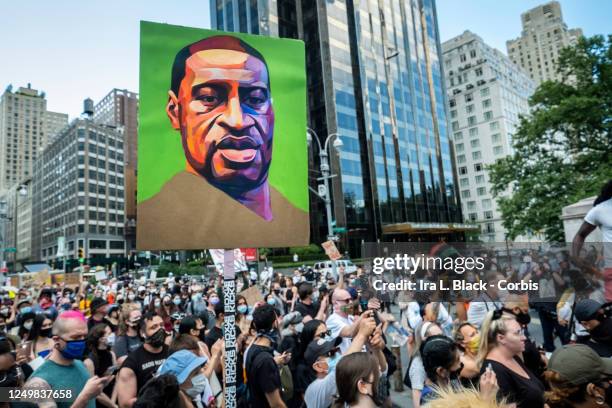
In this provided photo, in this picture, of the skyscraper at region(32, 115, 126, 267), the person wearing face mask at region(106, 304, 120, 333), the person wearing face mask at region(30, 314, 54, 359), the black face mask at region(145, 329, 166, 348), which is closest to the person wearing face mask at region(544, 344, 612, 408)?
the black face mask at region(145, 329, 166, 348)

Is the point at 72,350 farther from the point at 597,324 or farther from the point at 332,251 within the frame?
the point at 332,251

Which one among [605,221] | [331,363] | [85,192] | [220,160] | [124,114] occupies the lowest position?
[331,363]

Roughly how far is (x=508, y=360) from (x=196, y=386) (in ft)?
8.58

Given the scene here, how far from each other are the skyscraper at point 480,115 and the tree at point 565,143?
64.3m

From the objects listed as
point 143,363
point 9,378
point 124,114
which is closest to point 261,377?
point 143,363

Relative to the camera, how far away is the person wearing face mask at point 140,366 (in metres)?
3.72

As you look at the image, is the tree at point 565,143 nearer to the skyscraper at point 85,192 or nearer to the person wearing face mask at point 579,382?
the person wearing face mask at point 579,382

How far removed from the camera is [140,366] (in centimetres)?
388

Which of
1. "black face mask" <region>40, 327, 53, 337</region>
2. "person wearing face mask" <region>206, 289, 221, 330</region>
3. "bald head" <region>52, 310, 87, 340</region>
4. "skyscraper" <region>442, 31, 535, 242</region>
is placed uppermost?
"skyscraper" <region>442, 31, 535, 242</region>

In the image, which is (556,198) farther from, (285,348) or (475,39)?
(475,39)

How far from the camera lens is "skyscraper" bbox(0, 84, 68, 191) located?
15275 centimetres

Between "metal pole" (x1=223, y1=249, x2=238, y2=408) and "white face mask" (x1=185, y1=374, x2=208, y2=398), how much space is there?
17.6 inches

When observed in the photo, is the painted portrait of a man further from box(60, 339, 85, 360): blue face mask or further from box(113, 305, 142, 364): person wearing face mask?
box(113, 305, 142, 364): person wearing face mask

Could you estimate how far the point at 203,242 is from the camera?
326 centimetres
